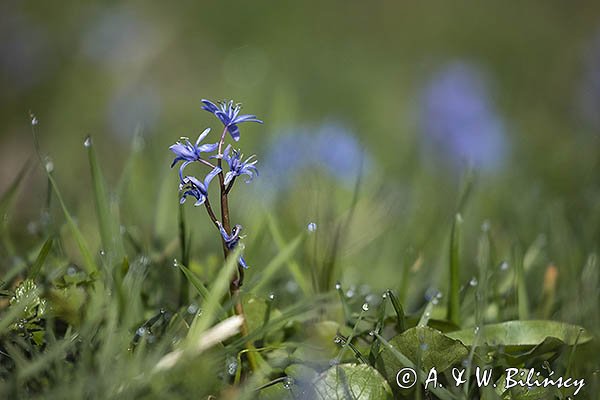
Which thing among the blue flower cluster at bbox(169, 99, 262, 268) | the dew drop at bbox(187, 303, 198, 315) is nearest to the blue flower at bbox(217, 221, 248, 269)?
the blue flower cluster at bbox(169, 99, 262, 268)

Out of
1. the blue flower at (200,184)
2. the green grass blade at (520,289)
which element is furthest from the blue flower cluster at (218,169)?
the green grass blade at (520,289)

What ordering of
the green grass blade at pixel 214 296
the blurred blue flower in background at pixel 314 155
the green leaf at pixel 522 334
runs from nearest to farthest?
the green grass blade at pixel 214 296
the green leaf at pixel 522 334
the blurred blue flower in background at pixel 314 155

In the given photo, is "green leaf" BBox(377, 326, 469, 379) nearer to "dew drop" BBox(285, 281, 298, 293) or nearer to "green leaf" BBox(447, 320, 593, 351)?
"green leaf" BBox(447, 320, 593, 351)

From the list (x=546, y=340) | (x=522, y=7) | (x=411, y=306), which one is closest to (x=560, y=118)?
(x=522, y=7)

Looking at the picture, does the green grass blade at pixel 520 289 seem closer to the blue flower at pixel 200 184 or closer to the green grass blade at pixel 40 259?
the blue flower at pixel 200 184

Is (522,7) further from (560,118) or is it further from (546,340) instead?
(546,340)

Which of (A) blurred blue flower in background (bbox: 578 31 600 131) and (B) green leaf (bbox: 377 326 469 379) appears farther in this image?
(A) blurred blue flower in background (bbox: 578 31 600 131)

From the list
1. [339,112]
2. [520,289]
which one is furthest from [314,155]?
[520,289]

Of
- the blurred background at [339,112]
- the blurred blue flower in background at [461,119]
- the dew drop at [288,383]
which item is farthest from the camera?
the blurred blue flower in background at [461,119]
